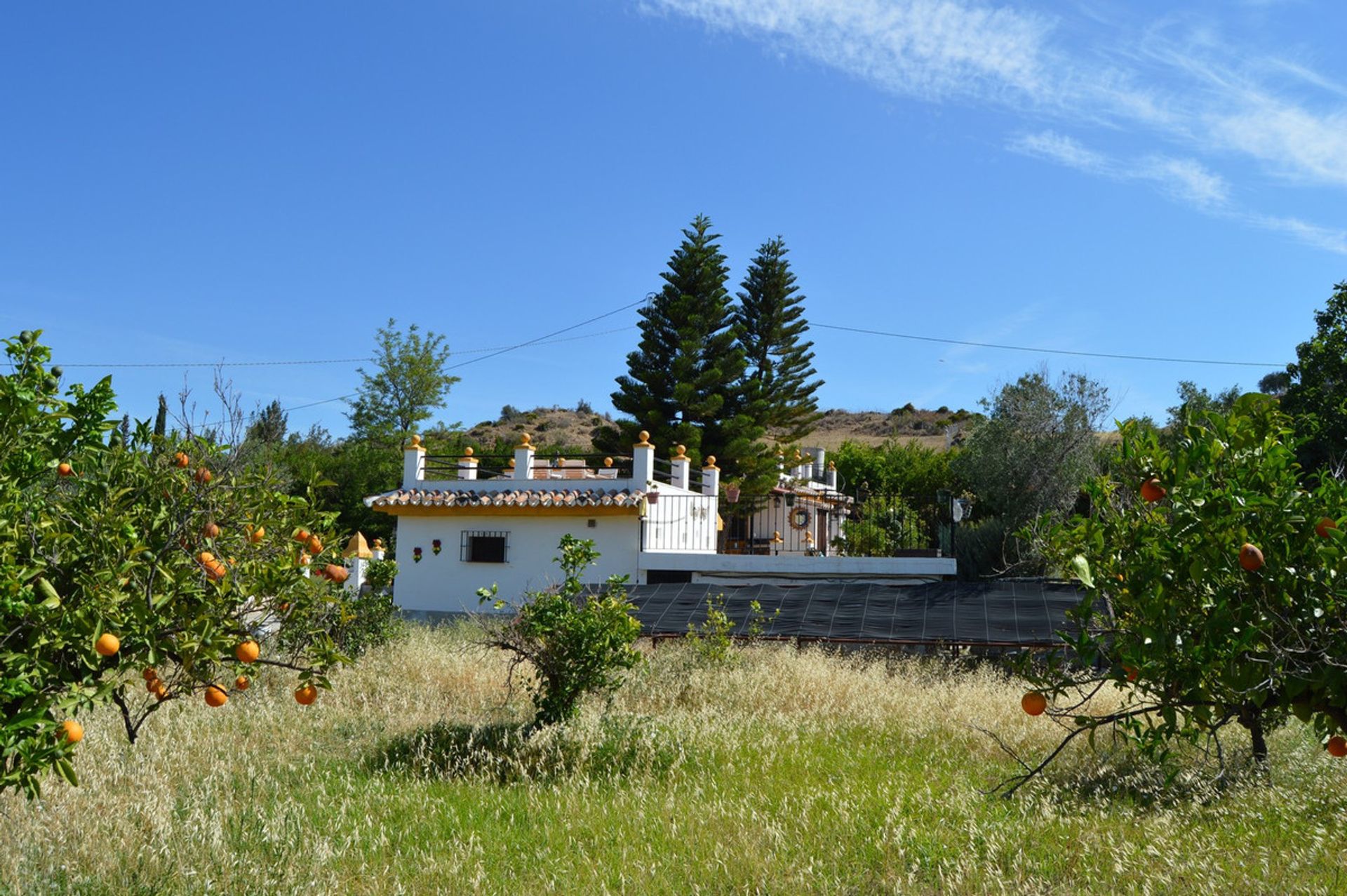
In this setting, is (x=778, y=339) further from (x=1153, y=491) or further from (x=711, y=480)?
(x=1153, y=491)

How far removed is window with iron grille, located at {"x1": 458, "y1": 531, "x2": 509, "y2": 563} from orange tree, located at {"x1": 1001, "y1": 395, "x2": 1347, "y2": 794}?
1663 centimetres

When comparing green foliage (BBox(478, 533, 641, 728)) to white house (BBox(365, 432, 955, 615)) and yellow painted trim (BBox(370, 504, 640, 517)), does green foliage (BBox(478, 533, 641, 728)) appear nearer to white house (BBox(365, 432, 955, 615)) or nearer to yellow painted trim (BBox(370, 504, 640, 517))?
white house (BBox(365, 432, 955, 615))

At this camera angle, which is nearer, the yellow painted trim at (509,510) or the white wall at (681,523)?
the yellow painted trim at (509,510)

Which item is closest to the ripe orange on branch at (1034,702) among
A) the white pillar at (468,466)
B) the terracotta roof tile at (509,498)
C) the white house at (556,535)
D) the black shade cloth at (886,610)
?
the black shade cloth at (886,610)

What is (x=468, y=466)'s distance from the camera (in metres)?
21.3

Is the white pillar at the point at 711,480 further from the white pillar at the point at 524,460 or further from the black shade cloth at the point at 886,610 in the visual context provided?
the black shade cloth at the point at 886,610

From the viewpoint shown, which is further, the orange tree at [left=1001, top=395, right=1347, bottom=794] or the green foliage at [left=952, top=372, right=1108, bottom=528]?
the green foliage at [left=952, top=372, right=1108, bottom=528]

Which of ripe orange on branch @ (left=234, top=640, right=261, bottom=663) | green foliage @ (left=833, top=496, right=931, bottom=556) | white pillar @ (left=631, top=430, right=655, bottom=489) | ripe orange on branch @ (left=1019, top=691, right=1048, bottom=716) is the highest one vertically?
white pillar @ (left=631, top=430, right=655, bottom=489)

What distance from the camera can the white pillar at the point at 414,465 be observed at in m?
20.9

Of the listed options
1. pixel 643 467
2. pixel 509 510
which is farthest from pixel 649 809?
pixel 509 510

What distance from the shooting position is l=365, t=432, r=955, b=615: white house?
1805 centimetres

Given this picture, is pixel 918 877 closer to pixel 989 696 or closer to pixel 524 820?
pixel 524 820

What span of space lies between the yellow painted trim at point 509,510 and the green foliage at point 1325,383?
1239 centimetres

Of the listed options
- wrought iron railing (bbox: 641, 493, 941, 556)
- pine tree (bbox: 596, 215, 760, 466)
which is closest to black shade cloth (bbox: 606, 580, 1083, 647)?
wrought iron railing (bbox: 641, 493, 941, 556)
